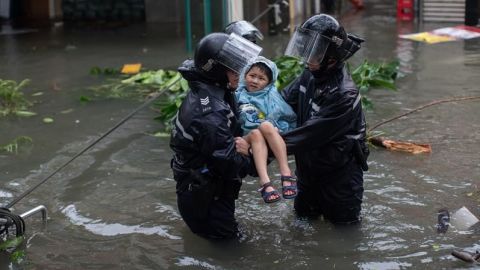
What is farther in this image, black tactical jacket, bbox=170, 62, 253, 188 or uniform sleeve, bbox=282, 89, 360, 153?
uniform sleeve, bbox=282, 89, 360, 153

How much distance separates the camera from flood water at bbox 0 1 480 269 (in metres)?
4.99

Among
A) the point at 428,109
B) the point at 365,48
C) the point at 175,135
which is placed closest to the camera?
the point at 175,135

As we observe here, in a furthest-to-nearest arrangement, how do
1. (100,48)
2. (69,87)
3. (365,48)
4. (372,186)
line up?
(100,48) → (365,48) → (69,87) → (372,186)

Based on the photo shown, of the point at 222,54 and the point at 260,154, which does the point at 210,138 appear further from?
the point at 222,54

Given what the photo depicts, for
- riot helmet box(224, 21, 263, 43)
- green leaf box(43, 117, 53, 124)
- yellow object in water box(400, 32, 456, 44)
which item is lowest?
green leaf box(43, 117, 53, 124)

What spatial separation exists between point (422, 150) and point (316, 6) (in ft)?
37.7

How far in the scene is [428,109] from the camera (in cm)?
861

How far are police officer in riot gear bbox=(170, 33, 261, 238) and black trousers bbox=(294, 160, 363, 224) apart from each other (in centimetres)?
64

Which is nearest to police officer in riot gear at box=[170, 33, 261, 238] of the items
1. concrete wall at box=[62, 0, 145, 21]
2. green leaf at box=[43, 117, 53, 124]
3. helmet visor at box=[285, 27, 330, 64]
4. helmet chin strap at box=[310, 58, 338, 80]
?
helmet visor at box=[285, 27, 330, 64]

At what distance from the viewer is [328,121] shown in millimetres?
4789

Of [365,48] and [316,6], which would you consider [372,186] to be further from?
[316,6]

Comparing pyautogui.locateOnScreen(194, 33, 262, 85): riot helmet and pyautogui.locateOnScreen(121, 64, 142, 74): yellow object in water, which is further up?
pyautogui.locateOnScreen(194, 33, 262, 85): riot helmet

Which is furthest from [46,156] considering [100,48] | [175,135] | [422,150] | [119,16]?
[119,16]

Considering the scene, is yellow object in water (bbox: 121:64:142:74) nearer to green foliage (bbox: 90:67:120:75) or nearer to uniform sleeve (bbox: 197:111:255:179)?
green foliage (bbox: 90:67:120:75)
